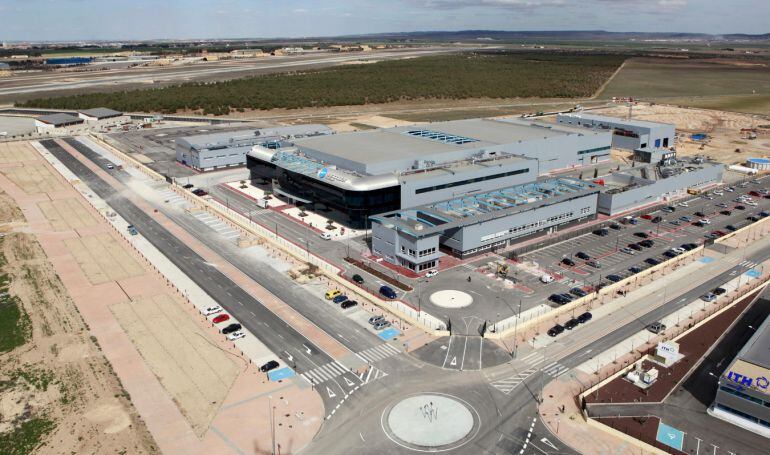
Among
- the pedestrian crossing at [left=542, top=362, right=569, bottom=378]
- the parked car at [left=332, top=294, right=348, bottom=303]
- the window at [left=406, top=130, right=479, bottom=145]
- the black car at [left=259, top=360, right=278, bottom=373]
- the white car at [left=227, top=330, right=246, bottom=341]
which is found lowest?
the pedestrian crossing at [left=542, top=362, right=569, bottom=378]

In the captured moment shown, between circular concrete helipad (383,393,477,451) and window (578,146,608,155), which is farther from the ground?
window (578,146,608,155)

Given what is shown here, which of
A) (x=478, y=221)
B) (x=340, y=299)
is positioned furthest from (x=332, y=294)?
(x=478, y=221)

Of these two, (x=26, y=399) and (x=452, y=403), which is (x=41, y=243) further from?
(x=452, y=403)

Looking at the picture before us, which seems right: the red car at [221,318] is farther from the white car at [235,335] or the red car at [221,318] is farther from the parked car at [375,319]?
the parked car at [375,319]

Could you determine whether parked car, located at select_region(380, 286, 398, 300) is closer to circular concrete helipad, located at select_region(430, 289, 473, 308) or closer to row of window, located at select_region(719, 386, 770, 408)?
circular concrete helipad, located at select_region(430, 289, 473, 308)

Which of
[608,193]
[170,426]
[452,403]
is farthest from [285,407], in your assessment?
[608,193]

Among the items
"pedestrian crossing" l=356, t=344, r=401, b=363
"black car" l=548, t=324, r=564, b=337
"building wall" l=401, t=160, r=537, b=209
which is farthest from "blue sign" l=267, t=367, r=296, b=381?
"building wall" l=401, t=160, r=537, b=209

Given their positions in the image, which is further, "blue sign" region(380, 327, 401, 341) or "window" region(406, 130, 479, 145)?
"window" region(406, 130, 479, 145)
